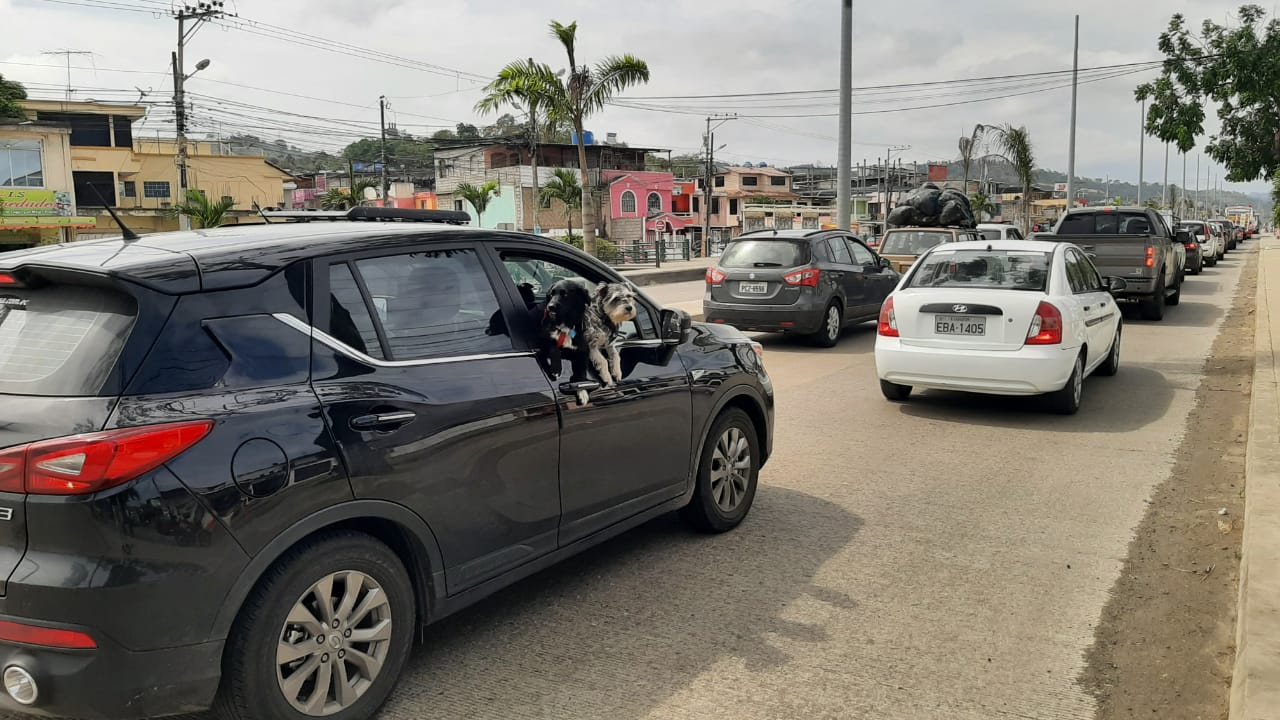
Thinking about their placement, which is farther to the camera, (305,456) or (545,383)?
(545,383)

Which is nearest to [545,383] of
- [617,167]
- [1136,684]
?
[1136,684]

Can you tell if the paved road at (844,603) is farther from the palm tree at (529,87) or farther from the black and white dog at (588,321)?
the palm tree at (529,87)

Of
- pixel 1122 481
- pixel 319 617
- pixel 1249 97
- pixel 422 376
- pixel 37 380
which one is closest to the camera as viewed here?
pixel 37 380

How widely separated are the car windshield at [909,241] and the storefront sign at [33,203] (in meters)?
36.9

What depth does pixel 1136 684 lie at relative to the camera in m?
3.81

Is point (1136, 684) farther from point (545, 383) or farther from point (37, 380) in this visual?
point (37, 380)

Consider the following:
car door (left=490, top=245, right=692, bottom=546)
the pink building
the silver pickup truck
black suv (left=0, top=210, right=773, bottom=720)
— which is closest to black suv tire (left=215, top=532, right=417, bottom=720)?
black suv (left=0, top=210, right=773, bottom=720)

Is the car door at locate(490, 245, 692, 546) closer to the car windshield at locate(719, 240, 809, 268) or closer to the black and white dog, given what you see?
the black and white dog

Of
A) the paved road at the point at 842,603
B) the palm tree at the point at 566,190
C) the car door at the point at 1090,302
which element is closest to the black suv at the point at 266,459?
the paved road at the point at 842,603

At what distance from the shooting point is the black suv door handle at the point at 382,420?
3299 mm

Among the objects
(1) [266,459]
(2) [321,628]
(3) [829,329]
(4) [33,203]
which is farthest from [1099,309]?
(4) [33,203]

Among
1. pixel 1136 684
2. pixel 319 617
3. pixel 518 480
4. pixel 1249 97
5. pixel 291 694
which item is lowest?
pixel 1136 684

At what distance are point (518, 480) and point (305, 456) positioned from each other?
1003 mm

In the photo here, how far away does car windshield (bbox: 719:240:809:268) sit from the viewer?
13.4m
